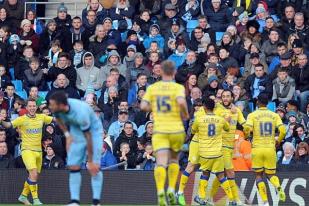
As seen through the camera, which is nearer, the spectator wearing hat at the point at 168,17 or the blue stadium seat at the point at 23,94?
the blue stadium seat at the point at 23,94

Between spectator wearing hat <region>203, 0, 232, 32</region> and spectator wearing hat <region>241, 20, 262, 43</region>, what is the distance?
3.07 feet

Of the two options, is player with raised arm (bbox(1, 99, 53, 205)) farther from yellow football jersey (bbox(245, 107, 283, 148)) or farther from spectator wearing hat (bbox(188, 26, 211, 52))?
spectator wearing hat (bbox(188, 26, 211, 52))

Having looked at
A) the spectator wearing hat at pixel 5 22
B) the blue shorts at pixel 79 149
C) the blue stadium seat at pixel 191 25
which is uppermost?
the spectator wearing hat at pixel 5 22

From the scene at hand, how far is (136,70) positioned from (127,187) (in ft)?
13.2

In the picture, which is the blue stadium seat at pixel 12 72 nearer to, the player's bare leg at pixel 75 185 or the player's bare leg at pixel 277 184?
the player's bare leg at pixel 277 184

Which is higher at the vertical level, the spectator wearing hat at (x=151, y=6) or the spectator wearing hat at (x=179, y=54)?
the spectator wearing hat at (x=151, y=6)

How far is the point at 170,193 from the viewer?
19734 millimetres

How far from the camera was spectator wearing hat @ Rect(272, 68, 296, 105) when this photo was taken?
2764 centimetres

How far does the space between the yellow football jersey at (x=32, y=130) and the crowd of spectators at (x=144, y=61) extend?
1.35 meters

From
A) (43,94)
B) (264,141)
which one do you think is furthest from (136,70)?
(264,141)

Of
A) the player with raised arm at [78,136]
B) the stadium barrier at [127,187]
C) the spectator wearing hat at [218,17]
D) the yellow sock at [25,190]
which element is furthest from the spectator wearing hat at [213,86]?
the player with raised arm at [78,136]

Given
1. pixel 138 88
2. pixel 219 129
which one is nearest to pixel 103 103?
pixel 138 88

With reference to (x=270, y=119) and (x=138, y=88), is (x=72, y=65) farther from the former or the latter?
(x=270, y=119)

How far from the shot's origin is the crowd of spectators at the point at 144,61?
26922 mm
